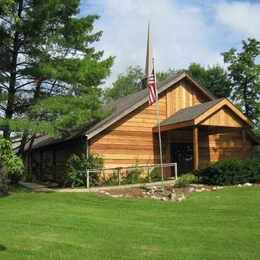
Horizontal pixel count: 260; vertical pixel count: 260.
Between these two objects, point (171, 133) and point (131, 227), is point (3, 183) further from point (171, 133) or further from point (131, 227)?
point (131, 227)

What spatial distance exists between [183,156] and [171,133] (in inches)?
75.0

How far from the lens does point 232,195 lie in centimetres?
1861

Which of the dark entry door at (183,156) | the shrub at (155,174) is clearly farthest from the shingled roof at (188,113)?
the shrub at (155,174)

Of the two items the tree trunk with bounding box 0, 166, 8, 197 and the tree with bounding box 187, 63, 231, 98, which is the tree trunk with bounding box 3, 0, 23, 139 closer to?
the tree trunk with bounding box 0, 166, 8, 197

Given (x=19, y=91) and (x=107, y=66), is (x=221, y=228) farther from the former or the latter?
(x=19, y=91)

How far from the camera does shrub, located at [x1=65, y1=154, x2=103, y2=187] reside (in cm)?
2338

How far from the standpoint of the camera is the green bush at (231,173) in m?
21.5

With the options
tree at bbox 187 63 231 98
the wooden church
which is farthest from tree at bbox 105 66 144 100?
the wooden church

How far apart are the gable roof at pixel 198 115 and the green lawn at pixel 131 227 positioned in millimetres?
4787

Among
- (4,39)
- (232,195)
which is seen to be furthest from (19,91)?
(232,195)

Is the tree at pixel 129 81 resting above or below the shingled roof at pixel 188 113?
above

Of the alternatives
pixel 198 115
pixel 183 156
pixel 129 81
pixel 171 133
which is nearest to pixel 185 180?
pixel 198 115

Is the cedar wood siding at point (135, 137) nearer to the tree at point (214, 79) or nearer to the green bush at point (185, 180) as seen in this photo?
the green bush at point (185, 180)

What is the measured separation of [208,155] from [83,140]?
24.0 feet
